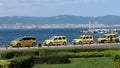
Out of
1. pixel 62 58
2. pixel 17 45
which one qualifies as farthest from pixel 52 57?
pixel 17 45

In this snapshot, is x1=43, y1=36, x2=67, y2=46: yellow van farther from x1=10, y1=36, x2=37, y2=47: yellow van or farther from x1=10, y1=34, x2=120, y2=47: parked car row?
x1=10, y1=36, x2=37, y2=47: yellow van

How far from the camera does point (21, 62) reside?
105ft

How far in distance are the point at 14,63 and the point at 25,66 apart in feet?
14.1

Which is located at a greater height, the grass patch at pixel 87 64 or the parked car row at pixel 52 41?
the parked car row at pixel 52 41

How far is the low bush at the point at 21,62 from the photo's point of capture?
29938 mm

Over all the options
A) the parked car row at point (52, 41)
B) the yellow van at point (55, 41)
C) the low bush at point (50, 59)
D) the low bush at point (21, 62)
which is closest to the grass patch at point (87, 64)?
the low bush at point (21, 62)

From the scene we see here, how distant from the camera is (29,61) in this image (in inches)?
1411

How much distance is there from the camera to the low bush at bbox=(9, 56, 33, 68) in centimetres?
2994

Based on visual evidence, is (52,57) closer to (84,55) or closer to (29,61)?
(29,61)

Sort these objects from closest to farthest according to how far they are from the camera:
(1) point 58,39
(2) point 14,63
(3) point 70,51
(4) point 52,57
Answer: (2) point 14,63 → (4) point 52,57 → (3) point 70,51 → (1) point 58,39

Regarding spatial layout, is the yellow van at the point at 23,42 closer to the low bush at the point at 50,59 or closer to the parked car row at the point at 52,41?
the parked car row at the point at 52,41

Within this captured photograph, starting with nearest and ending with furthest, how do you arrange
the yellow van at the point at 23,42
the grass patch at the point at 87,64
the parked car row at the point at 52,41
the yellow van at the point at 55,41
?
the grass patch at the point at 87,64, the yellow van at the point at 23,42, the parked car row at the point at 52,41, the yellow van at the point at 55,41

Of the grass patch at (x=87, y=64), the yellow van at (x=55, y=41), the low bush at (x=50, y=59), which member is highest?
the yellow van at (x=55, y=41)

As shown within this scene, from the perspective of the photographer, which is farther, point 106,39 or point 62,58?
point 106,39
